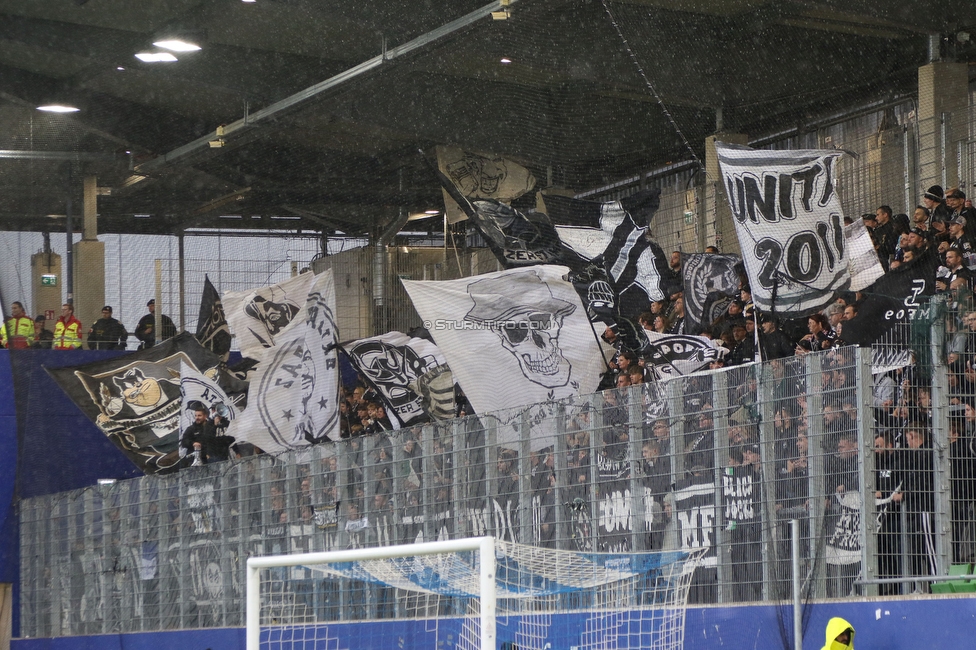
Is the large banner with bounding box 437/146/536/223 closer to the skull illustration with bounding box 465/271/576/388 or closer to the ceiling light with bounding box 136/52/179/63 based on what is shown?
the ceiling light with bounding box 136/52/179/63

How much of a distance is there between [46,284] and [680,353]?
13099mm

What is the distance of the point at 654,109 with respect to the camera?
16.7 m

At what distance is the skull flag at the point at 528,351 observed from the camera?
1145cm

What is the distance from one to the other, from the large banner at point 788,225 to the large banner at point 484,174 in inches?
302

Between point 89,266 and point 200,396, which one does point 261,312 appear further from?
point 89,266

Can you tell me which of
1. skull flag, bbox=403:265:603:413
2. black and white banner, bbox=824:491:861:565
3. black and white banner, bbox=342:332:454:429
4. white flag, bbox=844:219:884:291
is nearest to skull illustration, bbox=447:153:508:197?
black and white banner, bbox=342:332:454:429

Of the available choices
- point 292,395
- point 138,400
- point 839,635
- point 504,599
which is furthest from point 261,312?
point 839,635

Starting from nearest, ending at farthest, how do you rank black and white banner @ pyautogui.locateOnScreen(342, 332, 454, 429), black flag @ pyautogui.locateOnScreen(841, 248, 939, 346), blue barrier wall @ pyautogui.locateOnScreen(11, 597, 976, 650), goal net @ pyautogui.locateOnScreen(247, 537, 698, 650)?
blue barrier wall @ pyautogui.locateOnScreen(11, 597, 976, 650), goal net @ pyautogui.locateOnScreen(247, 537, 698, 650), black flag @ pyautogui.locateOnScreen(841, 248, 939, 346), black and white banner @ pyautogui.locateOnScreen(342, 332, 454, 429)

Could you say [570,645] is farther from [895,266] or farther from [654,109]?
[654,109]

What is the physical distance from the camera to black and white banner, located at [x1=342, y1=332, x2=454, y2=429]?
14000mm

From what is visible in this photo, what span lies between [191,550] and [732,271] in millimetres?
5784

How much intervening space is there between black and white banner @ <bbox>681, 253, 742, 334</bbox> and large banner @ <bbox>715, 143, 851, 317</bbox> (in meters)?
3.13

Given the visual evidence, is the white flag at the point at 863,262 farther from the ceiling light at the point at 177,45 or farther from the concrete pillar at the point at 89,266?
the concrete pillar at the point at 89,266

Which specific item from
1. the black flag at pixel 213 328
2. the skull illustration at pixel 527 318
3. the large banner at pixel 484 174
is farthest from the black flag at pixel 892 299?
the black flag at pixel 213 328
